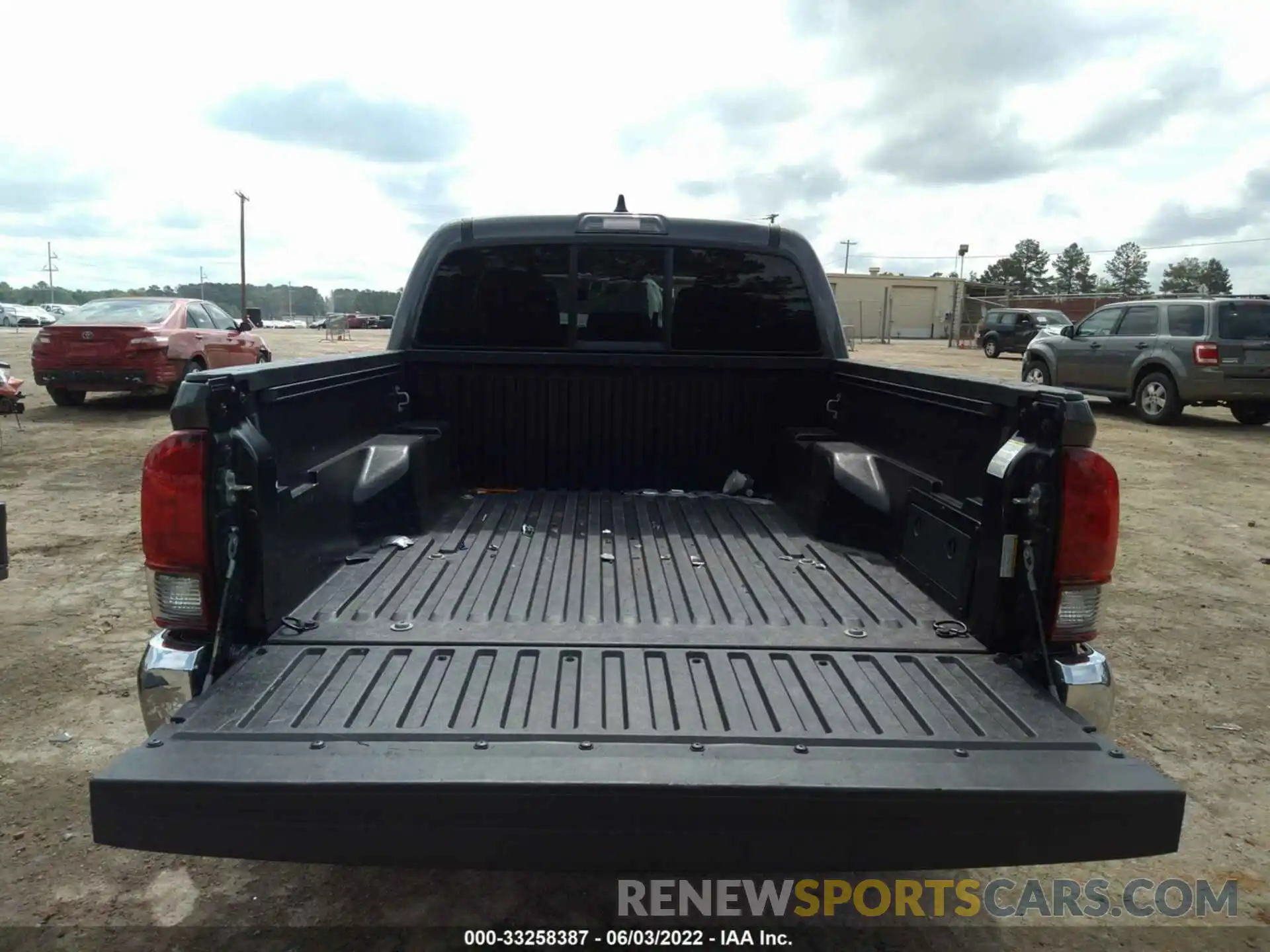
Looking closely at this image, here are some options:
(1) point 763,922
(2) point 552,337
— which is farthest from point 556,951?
(2) point 552,337

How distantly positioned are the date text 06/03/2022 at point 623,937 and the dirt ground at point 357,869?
5cm

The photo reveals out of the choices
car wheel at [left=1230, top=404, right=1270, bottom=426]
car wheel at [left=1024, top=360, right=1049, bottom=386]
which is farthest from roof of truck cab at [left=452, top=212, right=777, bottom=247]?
car wheel at [left=1024, top=360, right=1049, bottom=386]

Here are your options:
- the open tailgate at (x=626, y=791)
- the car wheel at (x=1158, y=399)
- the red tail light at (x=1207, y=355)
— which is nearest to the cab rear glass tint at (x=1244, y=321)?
the red tail light at (x=1207, y=355)

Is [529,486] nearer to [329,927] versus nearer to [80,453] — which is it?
[329,927]

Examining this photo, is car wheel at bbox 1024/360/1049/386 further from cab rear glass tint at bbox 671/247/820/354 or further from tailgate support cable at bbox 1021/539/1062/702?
tailgate support cable at bbox 1021/539/1062/702

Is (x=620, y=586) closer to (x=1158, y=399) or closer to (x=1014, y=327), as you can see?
(x=1158, y=399)

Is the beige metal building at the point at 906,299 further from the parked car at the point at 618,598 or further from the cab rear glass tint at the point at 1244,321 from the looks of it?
the parked car at the point at 618,598

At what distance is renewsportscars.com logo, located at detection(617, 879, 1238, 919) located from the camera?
2555mm

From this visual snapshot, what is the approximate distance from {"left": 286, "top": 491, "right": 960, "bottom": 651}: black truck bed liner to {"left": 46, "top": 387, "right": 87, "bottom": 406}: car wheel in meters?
12.0

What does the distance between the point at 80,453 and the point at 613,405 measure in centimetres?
816

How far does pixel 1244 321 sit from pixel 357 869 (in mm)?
14471

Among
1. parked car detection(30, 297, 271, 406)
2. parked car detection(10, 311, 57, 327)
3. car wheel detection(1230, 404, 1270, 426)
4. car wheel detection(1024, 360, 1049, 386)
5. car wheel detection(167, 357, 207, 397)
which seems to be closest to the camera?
parked car detection(30, 297, 271, 406)

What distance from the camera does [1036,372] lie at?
54.7 ft

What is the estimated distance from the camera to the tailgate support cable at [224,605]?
7.52ft
